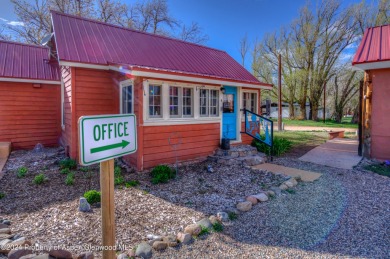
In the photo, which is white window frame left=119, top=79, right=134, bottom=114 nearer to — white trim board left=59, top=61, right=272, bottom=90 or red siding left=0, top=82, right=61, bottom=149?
white trim board left=59, top=61, right=272, bottom=90

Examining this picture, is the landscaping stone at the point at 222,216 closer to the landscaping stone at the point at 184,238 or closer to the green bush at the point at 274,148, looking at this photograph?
the landscaping stone at the point at 184,238

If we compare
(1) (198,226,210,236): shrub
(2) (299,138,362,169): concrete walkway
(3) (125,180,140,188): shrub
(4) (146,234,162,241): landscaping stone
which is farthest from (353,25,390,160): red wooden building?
(4) (146,234,162,241): landscaping stone

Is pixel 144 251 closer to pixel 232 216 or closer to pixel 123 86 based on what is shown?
pixel 232 216

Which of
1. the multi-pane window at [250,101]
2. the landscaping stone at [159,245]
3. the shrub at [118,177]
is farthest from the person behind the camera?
the multi-pane window at [250,101]

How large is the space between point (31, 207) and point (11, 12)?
16.4 meters

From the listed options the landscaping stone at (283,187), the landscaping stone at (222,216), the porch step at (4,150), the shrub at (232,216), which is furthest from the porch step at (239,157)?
the porch step at (4,150)

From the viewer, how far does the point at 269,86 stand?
8.44m

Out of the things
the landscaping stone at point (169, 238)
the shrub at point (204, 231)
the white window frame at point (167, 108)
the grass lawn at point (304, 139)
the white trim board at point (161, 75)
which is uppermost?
the white trim board at point (161, 75)

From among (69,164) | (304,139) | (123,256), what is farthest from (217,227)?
(304,139)

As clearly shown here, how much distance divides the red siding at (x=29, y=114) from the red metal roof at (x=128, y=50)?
2.76 meters

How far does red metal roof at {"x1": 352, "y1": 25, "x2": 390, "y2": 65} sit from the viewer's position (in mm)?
6423

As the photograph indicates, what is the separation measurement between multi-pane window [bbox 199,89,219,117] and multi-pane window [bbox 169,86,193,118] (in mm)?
397

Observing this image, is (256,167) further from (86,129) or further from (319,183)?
(86,129)

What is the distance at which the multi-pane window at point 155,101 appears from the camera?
588cm
